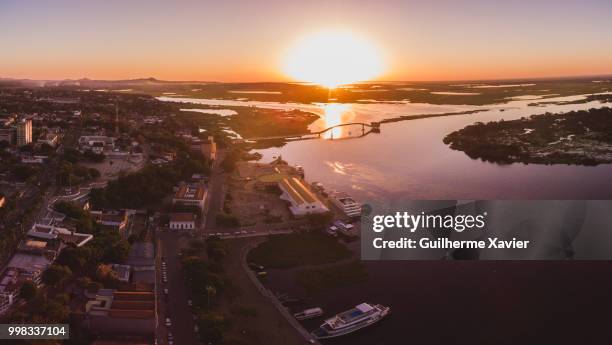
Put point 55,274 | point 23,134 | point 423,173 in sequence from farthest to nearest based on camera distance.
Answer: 1. point 23,134
2. point 423,173
3. point 55,274

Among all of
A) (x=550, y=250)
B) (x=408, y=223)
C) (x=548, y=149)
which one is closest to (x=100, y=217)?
(x=408, y=223)

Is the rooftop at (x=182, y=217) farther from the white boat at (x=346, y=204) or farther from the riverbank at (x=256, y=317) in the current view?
the white boat at (x=346, y=204)

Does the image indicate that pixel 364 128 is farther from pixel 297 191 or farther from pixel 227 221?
pixel 227 221

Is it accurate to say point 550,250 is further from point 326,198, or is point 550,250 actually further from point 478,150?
point 478,150

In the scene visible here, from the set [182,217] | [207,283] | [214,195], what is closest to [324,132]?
[214,195]

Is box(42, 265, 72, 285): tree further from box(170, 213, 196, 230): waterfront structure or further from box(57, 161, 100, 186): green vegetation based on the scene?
box(57, 161, 100, 186): green vegetation
